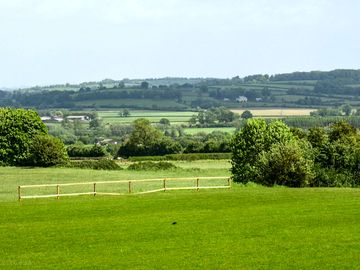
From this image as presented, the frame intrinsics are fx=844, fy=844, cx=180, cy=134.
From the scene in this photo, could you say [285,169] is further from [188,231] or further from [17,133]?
[17,133]

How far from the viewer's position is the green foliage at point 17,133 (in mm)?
126062

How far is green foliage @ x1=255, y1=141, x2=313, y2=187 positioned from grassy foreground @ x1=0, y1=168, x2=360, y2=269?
1139cm

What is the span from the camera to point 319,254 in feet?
132

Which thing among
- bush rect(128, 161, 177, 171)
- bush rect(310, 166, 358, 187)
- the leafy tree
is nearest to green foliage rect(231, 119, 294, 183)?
the leafy tree

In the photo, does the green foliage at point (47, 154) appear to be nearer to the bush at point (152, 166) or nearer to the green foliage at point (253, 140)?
the bush at point (152, 166)

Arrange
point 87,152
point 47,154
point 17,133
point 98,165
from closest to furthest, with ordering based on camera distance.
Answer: point 98,165 < point 47,154 < point 17,133 < point 87,152

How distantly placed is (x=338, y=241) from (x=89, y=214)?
19.0 metres

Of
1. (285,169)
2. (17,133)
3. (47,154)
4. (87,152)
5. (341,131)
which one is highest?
(341,131)

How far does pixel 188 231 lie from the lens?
157 feet

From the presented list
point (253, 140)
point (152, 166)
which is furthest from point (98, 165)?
point (253, 140)

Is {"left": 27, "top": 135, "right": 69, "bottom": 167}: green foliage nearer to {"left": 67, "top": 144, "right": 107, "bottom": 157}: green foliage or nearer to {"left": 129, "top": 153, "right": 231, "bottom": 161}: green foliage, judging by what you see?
{"left": 129, "top": 153, "right": 231, "bottom": 161}: green foliage

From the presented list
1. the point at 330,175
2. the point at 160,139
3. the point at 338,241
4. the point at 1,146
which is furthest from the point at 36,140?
the point at 338,241

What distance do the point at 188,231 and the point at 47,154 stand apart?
7415cm

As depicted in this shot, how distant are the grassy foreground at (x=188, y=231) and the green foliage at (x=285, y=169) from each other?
1139 centimetres
